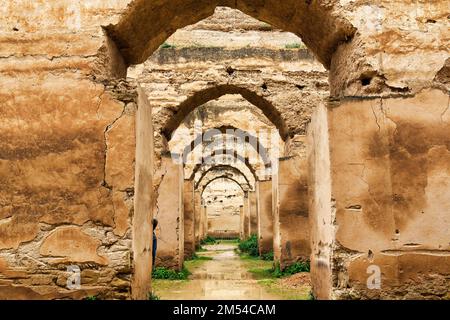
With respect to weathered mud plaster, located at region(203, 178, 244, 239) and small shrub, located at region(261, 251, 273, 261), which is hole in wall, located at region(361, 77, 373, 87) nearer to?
small shrub, located at region(261, 251, 273, 261)

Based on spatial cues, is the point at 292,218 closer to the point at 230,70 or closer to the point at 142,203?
the point at 230,70

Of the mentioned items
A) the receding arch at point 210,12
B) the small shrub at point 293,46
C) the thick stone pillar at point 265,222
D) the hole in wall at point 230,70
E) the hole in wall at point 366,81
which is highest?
the small shrub at point 293,46

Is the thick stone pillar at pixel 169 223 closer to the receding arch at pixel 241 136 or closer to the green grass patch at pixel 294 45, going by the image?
the receding arch at pixel 241 136

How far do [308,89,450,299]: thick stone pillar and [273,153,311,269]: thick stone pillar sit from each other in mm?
4307

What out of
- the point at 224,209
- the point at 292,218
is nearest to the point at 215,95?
the point at 292,218

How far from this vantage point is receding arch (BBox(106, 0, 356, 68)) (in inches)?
149

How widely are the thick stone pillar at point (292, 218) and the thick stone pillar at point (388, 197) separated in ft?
14.1

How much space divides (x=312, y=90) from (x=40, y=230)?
23.5 feet

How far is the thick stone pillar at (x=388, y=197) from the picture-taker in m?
3.28

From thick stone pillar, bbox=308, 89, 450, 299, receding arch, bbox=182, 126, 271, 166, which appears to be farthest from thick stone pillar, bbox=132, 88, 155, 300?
receding arch, bbox=182, 126, 271, 166

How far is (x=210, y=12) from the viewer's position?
455 cm

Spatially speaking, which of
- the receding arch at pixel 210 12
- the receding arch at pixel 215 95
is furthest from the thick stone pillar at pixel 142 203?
the receding arch at pixel 215 95

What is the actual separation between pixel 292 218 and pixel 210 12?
4.36m

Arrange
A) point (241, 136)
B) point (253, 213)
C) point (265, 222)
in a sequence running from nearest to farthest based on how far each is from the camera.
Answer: point (265, 222) → point (241, 136) → point (253, 213)
